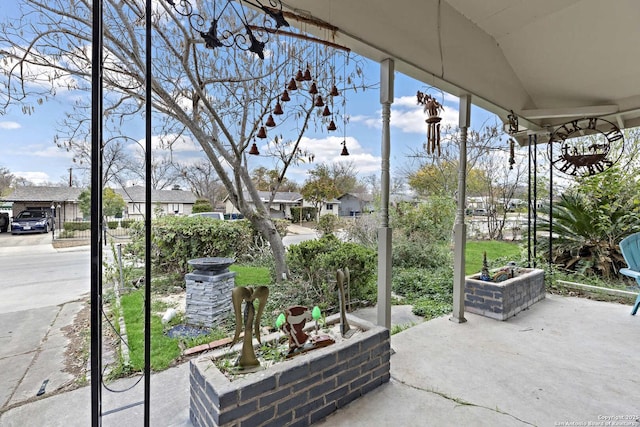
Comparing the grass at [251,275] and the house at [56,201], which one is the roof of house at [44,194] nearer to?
the house at [56,201]

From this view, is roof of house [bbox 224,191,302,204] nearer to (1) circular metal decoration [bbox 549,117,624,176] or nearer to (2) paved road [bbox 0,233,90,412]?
(2) paved road [bbox 0,233,90,412]

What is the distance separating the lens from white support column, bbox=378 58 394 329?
2.24 m

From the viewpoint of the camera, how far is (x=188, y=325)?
3.04 metres

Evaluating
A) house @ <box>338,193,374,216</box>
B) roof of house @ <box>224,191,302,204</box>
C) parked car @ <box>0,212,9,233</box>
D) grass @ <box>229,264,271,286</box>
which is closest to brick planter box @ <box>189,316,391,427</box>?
parked car @ <box>0,212,9,233</box>

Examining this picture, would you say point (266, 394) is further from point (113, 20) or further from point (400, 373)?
point (113, 20)

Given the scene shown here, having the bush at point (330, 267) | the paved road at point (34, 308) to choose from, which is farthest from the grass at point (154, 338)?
the bush at point (330, 267)

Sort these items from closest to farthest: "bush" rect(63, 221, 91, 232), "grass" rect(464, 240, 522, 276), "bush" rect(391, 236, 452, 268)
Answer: "bush" rect(63, 221, 91, 232) < "bush" rect(391, 236, 452, 268) < "grass" rect(464, 240, 522, 276)

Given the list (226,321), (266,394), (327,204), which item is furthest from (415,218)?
A: (266,394)

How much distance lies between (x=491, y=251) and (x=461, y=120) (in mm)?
4760

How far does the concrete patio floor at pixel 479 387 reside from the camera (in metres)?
1.67

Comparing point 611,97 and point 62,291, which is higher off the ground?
point 611,97

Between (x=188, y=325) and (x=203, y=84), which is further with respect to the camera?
(x=203, y=84)

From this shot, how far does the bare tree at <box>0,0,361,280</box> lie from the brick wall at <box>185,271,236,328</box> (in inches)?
51.1

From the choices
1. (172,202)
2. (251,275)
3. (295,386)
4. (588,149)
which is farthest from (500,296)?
(172,202)
